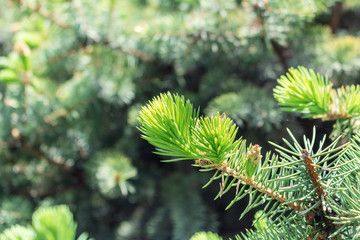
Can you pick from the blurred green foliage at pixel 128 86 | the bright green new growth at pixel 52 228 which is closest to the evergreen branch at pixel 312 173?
the bright green new growth at pixel 52 228

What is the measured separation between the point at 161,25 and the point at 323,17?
415 millimetres

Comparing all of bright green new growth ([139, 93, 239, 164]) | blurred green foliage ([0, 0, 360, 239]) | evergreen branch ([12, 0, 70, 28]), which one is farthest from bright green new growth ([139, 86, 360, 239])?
evergreen branch ([12, 0, 70, 28])

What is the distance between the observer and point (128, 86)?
0.58 meters

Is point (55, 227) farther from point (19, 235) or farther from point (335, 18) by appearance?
point (335, 18)

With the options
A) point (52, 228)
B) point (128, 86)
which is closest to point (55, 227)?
point (52, 228)

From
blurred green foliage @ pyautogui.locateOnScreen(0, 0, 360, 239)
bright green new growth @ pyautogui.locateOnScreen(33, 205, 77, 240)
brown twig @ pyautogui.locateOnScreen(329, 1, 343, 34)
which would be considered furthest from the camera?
brown twig @ pyautogui.locateOnScreen(329, 1, 343, 34)

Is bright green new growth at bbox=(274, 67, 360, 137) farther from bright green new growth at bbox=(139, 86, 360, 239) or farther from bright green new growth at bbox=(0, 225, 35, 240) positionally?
bright green new growth at bbox=(0, 225, 35, 240)

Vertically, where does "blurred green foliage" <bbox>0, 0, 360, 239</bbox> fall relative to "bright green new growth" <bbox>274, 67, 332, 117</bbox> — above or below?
below

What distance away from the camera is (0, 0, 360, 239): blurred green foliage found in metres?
0.53

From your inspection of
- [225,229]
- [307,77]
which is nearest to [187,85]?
[225,229]

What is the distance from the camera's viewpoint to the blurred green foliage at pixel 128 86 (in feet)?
1.74

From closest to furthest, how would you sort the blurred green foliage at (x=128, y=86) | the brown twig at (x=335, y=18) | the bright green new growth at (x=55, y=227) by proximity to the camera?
1. the bright green new growth at (x=55, y=227)
2. the blurred green foliage at (x=128, y=86)
3. the brown twig at (x=335, y=18)

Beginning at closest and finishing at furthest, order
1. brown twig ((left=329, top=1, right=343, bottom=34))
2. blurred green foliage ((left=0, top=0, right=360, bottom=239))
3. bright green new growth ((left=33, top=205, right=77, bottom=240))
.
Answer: bright green new growth ((left=33, top=205, right=77, bottom=240)), blurred green foliage ((left=0, top=0, right=360, bottom=239)), brown twig ((left=329, top=1, right=343, bottom=34))

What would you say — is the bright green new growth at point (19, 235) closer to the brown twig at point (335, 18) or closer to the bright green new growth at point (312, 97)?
the bright green new growth at point (312, 97)
